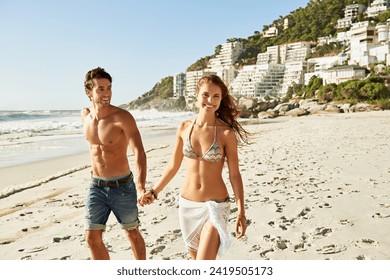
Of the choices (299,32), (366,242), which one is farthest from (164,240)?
(299,32)

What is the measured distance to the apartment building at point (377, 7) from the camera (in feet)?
198

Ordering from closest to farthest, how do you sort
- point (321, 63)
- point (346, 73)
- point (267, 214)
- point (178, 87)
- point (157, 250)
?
point (157, 250) < point (267, 214) < point (178, 87) < point (346, 73) < point (321, 63)

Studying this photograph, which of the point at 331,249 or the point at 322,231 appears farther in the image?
the point at 322,231

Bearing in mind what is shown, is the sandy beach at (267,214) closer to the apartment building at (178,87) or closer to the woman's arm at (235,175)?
the woman's arm at (235,175)

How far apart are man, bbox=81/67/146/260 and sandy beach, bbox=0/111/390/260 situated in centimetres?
70

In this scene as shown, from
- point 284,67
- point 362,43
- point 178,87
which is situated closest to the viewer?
point 178,87

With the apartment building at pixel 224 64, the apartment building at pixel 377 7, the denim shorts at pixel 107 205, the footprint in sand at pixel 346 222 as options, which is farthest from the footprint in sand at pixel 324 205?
the apartment building at pixel 377 7

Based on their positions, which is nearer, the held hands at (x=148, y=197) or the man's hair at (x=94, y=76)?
the held hands at (x=148, y=197)

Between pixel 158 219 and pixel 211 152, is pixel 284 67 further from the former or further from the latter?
pixel 211 152

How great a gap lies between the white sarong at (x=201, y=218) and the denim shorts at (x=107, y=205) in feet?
1.39

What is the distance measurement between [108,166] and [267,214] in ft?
6.15

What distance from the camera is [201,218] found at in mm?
2068

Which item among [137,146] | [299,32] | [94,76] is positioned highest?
[299,32]

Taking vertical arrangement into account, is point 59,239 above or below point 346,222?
below
